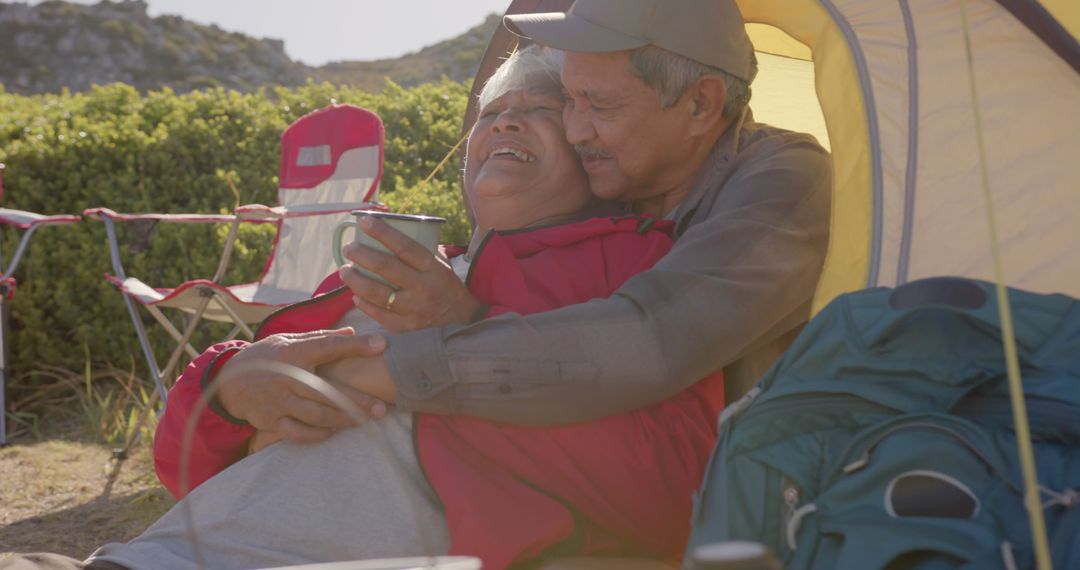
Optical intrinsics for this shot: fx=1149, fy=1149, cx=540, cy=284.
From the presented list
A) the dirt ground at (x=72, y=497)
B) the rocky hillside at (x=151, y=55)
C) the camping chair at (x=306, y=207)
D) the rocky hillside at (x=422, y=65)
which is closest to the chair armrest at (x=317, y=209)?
the camping chair at (x=306, y=207)

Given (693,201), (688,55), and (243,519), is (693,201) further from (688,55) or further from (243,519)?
(243,519)

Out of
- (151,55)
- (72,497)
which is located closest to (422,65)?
(151,55)

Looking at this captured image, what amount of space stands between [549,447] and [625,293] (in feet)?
0.95

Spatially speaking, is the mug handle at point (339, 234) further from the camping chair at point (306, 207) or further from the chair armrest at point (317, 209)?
the camping chair at point (306, 207)

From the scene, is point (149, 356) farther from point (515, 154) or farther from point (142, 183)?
point (515, 154)

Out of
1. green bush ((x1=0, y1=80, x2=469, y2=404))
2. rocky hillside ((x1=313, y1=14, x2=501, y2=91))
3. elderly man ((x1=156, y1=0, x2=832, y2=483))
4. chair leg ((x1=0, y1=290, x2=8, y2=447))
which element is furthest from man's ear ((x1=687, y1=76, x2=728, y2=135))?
rocky hillside ((x1=313, y1=14, x2=501, y2=91))

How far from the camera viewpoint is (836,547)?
142 centimetres

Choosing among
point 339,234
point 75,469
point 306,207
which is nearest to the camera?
point 339,234

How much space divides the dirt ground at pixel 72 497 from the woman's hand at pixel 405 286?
261 cm

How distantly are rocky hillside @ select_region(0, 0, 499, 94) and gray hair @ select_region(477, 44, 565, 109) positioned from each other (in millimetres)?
21602

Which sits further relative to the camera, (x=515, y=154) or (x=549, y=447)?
(x=515, y=154)

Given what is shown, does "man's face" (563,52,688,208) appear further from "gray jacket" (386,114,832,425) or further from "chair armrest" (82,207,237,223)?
"chair armrest" (82,207,237,223)

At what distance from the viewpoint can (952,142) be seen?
1915 mm

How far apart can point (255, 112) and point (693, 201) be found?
18.9 feet
